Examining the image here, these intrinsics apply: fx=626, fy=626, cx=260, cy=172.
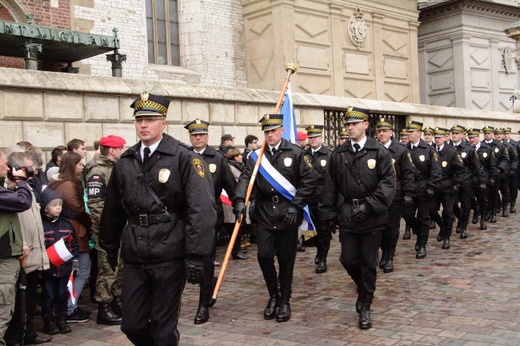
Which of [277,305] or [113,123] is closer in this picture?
[277,305]

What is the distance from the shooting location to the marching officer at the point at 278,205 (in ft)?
21.3

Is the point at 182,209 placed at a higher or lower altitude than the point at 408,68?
lower

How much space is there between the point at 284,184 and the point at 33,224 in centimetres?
254

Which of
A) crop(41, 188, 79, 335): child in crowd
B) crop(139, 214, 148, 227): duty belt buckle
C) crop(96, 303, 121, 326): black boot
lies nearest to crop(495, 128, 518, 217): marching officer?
crop(96, 303, 121, 326): black boot

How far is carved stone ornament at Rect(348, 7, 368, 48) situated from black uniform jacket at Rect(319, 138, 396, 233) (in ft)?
58.0

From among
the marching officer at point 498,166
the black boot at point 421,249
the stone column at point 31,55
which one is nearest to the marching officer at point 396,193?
the black boot at point 421,249

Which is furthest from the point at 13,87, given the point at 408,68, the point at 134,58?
the point at 408,68

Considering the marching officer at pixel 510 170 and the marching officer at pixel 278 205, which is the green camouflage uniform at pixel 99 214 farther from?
the marching officer at pixel 510 170

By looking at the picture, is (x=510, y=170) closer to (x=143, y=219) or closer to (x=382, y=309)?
(x=382, y=309)

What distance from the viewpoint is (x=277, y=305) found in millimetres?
6496

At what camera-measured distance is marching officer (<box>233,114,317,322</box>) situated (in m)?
6.48

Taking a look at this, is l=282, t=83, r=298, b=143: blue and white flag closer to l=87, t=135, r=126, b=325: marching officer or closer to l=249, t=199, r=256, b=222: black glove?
l=249, t=199, r=256, b=222: black glove

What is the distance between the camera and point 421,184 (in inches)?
395

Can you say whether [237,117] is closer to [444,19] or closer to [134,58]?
[134,58]
